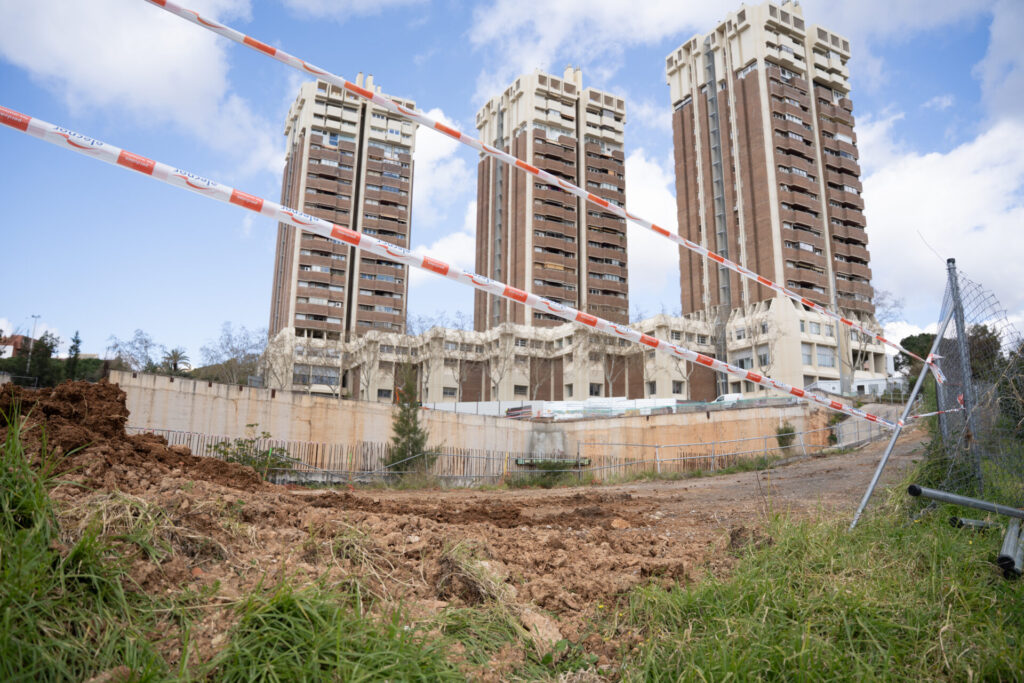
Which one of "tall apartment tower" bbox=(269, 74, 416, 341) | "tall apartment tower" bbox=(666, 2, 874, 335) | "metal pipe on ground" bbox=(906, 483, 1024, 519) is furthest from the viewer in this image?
"tall apartment tower" bbox=(269, 74, 416, 341)

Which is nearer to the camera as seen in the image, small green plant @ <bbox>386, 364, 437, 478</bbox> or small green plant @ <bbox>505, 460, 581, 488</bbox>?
small green plant @ <bbox>505, 460, 581, 488</bbox>

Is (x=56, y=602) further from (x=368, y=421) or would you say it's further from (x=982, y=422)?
(x=368, y=421)

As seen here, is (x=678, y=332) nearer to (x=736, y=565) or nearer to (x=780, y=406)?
(x=780, y=406)

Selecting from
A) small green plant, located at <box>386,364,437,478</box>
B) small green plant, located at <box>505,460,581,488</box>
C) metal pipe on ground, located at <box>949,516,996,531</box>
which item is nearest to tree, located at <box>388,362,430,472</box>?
small green plant, located at <box>386,364,437,478</box>

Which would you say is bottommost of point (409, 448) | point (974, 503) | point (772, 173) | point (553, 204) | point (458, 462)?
point (458, 462)

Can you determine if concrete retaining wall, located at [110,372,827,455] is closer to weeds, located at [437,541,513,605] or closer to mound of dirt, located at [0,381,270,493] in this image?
mound of dirt, located at [0,381,270,493]

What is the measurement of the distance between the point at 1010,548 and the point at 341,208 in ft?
311

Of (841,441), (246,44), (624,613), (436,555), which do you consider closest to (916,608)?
(624,613)

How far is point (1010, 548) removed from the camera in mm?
3316

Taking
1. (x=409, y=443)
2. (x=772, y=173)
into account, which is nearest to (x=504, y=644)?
(x=409, y=443)

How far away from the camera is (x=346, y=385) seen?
81.9 metres

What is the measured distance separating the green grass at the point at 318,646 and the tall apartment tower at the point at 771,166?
67.1 m

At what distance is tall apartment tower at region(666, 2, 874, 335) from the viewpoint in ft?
217

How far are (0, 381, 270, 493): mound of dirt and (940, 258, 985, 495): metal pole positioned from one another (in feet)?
19.8
